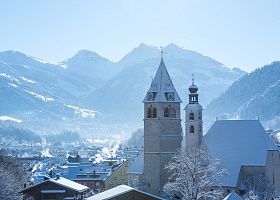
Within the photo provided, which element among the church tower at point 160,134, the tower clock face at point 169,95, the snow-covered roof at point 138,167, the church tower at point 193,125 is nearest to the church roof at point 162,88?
the church tower at point 160,134

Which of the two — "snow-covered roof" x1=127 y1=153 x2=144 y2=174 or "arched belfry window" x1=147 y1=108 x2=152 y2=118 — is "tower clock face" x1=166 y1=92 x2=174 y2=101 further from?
"snow-covered roof" x1=127 y1=153 x2=144 y2=174

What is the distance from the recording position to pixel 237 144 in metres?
70.9

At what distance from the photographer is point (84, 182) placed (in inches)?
4104

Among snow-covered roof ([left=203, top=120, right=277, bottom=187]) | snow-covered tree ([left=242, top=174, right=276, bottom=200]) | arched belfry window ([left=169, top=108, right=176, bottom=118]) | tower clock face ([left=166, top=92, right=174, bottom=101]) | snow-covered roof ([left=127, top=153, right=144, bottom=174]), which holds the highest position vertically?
tower clock face ([left=166, top=92, right=174, bottom=101])

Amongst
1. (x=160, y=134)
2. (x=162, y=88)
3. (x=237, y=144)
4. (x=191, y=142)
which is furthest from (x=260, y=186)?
(x=162, y=88)

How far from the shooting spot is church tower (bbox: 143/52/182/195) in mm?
69500

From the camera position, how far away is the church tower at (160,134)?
6950 cm

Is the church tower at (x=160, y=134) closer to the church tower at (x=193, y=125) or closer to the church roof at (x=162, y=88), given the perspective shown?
the church roof at (x=162, y=88)

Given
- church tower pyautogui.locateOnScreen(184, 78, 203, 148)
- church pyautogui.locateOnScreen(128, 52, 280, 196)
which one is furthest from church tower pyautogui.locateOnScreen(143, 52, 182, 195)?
church tower pyautogui.locateOnScreen(184, 78, 203, 148)

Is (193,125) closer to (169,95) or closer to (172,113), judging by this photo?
(172,113)

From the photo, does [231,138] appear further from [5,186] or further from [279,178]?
[5,186]

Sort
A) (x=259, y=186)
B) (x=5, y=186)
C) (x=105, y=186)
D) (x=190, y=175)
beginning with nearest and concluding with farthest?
(x=190, y=175) → (x=5, y=186) → (x=259, y=186) → (x=105, y=186)

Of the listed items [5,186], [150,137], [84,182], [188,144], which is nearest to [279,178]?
[188,144]

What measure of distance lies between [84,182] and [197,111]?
37.6 m
